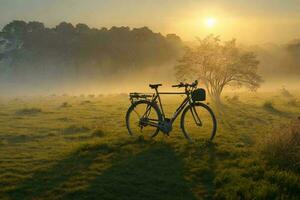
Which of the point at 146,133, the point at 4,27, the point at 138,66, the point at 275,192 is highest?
the point at 4,27

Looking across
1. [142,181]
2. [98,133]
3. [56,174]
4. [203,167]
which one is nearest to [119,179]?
[142,181]

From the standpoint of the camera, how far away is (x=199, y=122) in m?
15.8

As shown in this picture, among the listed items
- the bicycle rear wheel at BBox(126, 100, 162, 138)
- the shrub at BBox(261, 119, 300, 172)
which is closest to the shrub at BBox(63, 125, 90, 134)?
the bicycle rear wheel at BBox(126, 100, 162, 138)

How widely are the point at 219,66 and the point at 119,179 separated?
32100mm

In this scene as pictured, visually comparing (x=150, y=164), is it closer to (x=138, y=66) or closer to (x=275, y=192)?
(x=275, y=192)

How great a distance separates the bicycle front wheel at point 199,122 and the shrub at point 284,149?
248cm

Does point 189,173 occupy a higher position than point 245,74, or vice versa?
point 245,74

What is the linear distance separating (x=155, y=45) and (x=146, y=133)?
116 meters

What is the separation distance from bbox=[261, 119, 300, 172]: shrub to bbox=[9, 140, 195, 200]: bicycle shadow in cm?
280

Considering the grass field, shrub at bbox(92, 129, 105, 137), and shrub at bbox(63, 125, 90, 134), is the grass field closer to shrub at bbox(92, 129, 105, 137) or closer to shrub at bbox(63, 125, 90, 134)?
shrub at bbox(92, 129, 105, 137)

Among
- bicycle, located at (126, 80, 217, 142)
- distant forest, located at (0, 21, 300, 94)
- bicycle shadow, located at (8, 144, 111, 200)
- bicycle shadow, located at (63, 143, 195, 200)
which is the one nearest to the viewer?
bicycle shadow, located at (63, 143, 195, 200)

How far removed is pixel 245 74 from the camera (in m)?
41.7

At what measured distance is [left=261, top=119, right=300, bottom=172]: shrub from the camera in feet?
39.1

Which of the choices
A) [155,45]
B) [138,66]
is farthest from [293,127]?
[155,45]
